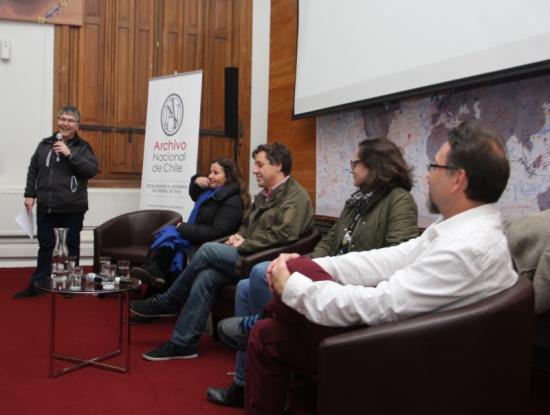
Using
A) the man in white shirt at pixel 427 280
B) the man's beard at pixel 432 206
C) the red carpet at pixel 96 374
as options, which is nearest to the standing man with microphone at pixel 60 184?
the red carpet at pixel 96 374

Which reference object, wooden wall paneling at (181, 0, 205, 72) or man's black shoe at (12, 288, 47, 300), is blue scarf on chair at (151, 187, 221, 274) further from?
wooden wall paneling at (181, 0, 205, 72)

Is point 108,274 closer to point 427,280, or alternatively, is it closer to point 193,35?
point 427,280

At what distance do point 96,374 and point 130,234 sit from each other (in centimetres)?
203

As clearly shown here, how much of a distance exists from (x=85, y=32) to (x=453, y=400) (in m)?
5.46

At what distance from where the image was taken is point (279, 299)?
179 cm

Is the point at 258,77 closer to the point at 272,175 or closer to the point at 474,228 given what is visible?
the point at 272,175

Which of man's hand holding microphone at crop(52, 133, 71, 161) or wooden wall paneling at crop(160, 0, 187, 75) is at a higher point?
wooden wall paneling at crop(160, 0, 187, 75)

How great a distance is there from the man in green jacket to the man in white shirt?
128cm

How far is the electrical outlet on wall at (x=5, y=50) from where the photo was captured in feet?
18.6

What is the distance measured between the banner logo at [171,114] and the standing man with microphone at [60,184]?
1.18 meters

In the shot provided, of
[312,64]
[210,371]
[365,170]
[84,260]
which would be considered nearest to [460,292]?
[365,170]

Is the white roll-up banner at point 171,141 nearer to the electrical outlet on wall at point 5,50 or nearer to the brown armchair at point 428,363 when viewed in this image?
the electrical outlet on wall at point 5,50

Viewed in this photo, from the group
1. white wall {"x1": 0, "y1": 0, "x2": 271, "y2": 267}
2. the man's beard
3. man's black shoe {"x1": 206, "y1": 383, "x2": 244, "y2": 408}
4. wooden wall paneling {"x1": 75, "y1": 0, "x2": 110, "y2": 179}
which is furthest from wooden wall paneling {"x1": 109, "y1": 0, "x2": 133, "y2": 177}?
the man's beard

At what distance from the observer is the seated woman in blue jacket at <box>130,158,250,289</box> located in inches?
148
